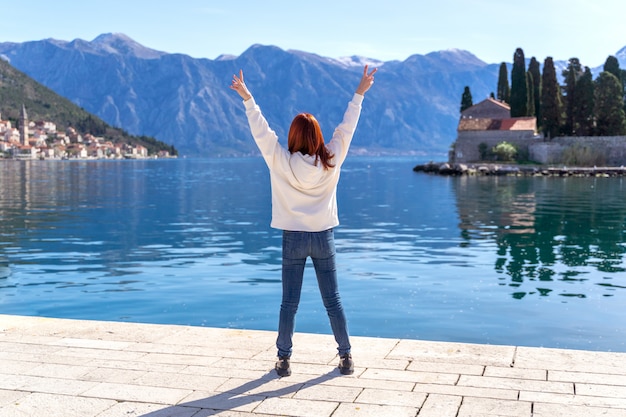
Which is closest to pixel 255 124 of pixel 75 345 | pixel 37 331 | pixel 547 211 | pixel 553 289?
pixel 75 345

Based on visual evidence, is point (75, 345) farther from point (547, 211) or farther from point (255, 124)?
point (547, 211)

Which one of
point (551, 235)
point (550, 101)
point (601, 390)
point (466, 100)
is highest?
point (466, 100)

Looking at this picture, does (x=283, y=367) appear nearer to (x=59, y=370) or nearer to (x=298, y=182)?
(x=298, y=182)

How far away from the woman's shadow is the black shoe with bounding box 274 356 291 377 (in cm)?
5

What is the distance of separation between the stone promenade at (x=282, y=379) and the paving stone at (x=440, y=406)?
0.05 feet

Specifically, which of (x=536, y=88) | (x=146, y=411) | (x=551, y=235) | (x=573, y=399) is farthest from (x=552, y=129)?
(x=146, y=411)

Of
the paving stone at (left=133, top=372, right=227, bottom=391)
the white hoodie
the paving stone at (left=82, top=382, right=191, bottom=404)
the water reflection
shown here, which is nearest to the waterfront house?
the water reflection

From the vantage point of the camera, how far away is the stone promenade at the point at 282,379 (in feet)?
17.8

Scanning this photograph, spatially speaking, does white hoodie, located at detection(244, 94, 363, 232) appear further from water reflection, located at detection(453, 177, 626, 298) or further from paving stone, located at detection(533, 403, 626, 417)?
water reflection, located at detection(453, 177, 626, 298)

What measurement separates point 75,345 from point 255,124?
2968mm

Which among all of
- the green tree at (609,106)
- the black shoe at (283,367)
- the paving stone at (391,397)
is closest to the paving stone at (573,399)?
the paving stone at (391,397)

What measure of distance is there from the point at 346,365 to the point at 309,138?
1948mm

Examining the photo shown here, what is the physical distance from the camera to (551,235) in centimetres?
2650

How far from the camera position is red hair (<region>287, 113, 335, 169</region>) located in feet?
20.7
